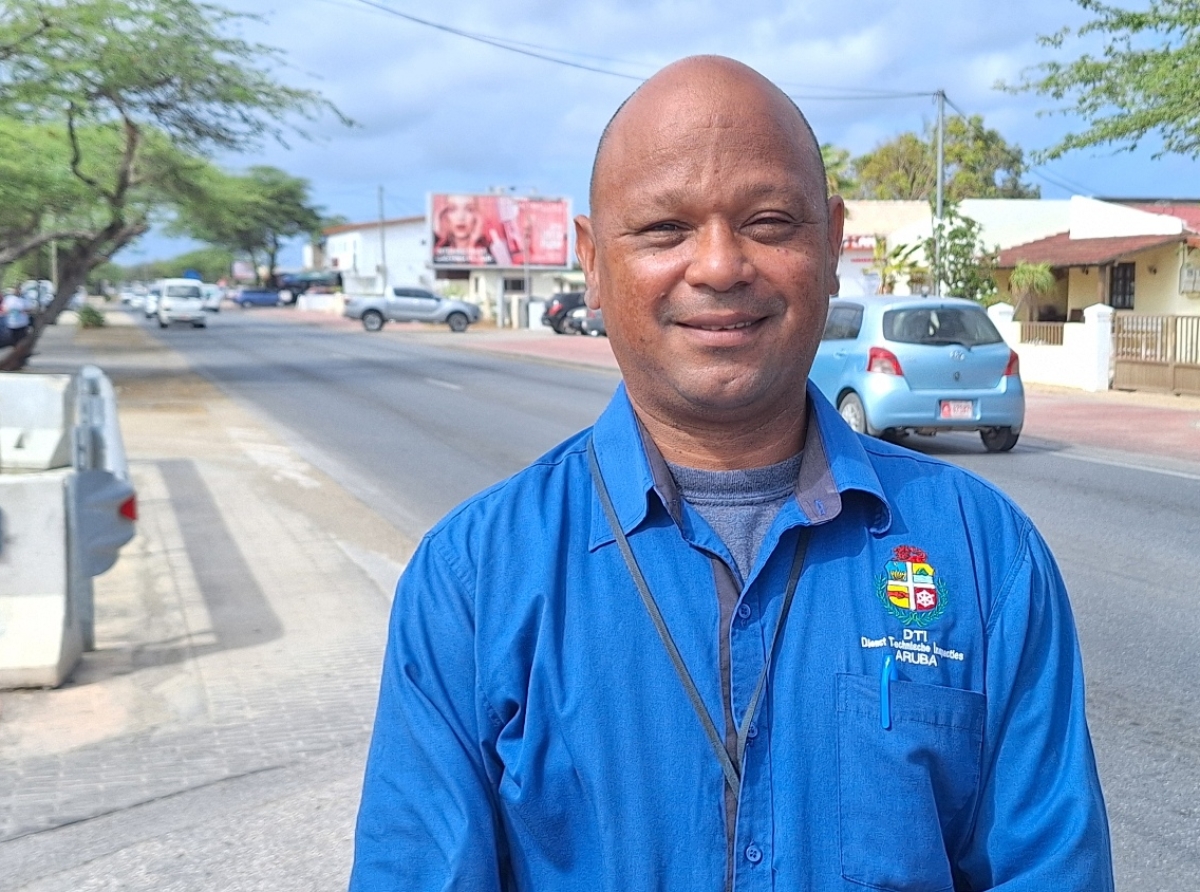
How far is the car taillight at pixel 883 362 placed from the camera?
499 inches

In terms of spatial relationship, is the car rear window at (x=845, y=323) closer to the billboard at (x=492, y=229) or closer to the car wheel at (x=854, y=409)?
the car wheel at (x=854, y=409)

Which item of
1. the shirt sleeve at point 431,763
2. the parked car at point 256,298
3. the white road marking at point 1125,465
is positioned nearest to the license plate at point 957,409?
the white road marking at point 1125,465

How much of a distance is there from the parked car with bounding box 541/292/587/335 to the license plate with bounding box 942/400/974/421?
34.8m

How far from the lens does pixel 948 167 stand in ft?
200

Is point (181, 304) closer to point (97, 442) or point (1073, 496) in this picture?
point (1073, 496)

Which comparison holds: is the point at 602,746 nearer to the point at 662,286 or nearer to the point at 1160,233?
the point at 662,286

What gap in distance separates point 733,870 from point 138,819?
3.26 m

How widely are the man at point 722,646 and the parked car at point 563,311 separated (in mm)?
45472

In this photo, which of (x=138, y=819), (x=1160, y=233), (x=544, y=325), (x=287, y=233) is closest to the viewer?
(x=138, y=819)

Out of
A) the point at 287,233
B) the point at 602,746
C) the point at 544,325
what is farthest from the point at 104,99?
the point at 287,233

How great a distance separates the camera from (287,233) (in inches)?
4193

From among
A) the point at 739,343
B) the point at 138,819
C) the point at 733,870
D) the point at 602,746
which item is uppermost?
the point at 739,343

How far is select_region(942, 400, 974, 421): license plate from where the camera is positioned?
41.5 ft

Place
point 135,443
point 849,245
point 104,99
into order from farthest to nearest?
1. point 849,245
2. point 104,99
3. point 135,443
